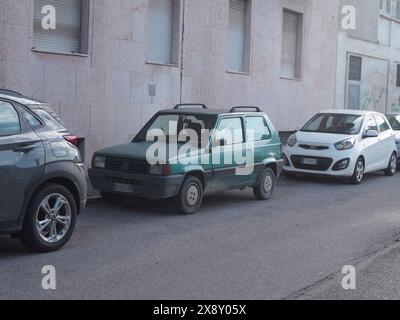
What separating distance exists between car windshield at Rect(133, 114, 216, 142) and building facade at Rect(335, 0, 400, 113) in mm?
13848

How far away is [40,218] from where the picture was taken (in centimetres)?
723

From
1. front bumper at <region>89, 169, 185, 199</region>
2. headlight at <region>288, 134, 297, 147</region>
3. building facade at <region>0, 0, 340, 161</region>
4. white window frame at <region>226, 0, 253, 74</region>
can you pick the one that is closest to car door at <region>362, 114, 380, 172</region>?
headlight at <region>288, 134, 297, 147</region>

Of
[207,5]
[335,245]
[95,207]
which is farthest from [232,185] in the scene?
[207,5]

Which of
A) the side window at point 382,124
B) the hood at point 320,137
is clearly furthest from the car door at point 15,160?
the side window at point 382,124

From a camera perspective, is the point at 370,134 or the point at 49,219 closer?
the point at 49,219

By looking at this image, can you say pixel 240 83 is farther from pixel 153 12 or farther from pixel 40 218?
pixel 40 218

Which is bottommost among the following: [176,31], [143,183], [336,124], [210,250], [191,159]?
[210,250]

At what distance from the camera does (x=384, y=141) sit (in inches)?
627

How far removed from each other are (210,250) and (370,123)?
8.87 metres

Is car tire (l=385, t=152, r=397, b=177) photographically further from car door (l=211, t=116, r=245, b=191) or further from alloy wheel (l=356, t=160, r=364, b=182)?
car door (l=211, t=116, r=245, b=191)

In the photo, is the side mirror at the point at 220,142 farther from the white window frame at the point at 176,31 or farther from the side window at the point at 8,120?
the white window frame at the point at 176,31

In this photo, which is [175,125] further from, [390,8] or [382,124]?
[390,8]

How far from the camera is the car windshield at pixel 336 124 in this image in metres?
15.1

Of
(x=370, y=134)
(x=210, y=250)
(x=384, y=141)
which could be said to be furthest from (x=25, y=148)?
(x=384, y=141)
